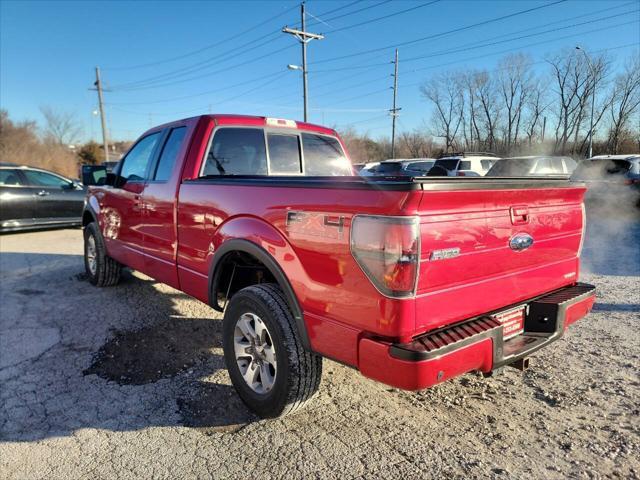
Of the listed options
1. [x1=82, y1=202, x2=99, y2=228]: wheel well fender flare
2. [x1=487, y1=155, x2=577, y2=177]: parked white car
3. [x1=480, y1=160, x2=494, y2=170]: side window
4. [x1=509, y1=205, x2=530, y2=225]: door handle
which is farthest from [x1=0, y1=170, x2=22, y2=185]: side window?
[x1=480, y1=160, x2=494, y2=170]: side window

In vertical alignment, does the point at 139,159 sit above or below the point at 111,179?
above

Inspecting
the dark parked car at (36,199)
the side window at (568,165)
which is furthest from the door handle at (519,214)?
the side window at (568,165)

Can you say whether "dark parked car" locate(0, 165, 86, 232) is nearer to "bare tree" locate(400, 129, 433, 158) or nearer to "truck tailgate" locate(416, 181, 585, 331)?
"truck tailgate" locate(416, 181, 585, 331)

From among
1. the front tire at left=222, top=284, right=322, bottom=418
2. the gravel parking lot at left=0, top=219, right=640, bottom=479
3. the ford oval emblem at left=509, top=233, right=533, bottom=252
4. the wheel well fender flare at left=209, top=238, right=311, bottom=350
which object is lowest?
the gravel parking lot at left=0, top=219, right=640, bottom=479

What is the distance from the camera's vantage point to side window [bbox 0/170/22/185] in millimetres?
10133

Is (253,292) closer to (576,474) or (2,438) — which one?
(2,438)

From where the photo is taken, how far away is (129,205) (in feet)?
15.4

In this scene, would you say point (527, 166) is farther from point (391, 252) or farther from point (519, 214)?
point (391, 252)

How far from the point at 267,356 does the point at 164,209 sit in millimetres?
1871

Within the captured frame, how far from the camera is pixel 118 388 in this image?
329 cm

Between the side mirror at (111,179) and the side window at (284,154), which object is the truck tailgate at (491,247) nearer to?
the side window at (284,154)

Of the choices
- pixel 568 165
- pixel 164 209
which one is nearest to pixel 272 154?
pixel 164 209

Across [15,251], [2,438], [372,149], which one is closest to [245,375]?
[2,438]

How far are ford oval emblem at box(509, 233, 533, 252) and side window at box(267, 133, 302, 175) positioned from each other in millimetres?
2327
